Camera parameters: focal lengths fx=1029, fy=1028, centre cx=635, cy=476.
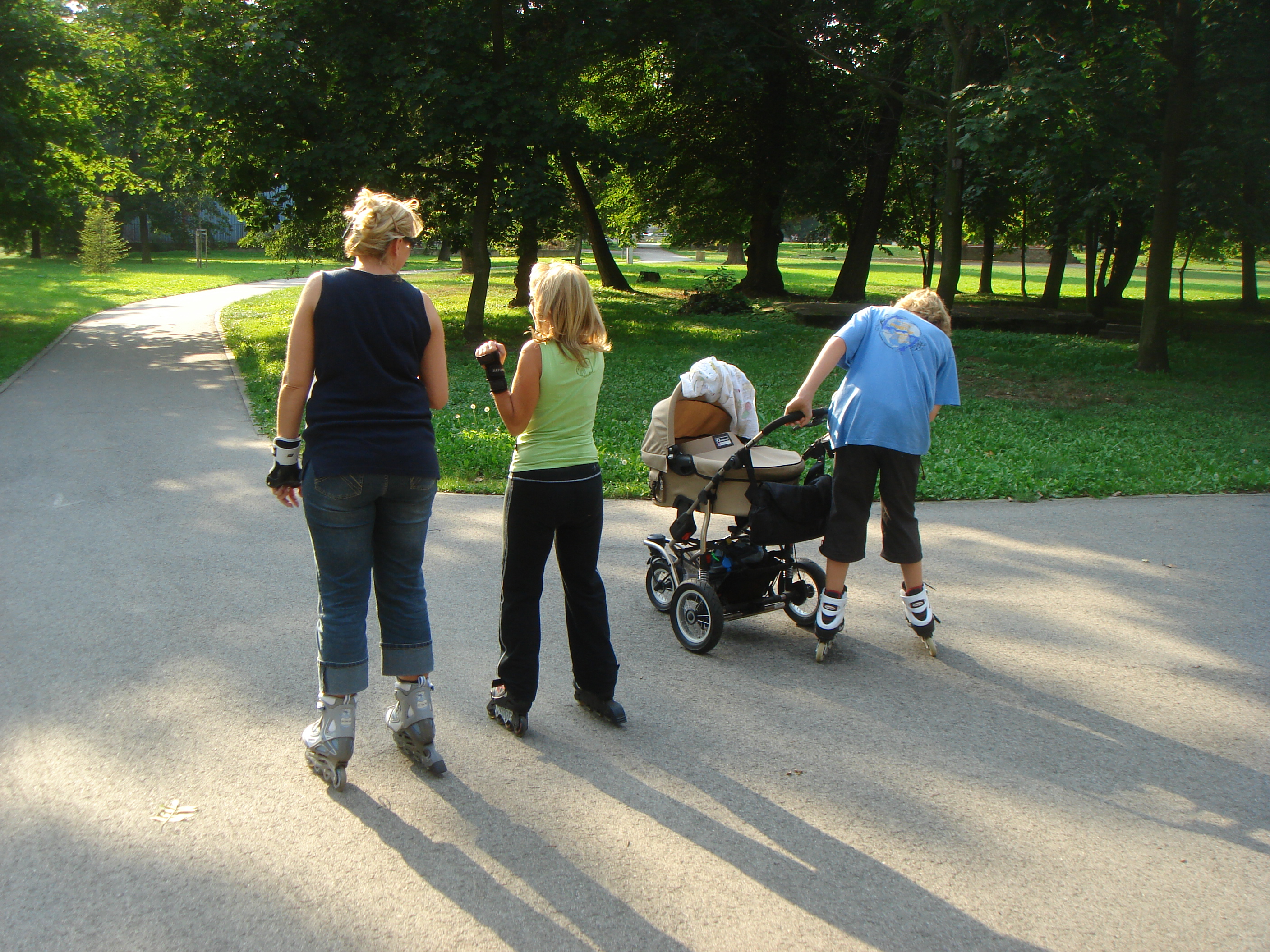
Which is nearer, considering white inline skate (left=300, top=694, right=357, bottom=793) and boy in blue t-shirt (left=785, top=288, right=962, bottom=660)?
white inline skate (left=300, top=694, right=357, bottom=793)

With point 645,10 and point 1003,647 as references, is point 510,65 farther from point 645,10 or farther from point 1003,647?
point 1003,647

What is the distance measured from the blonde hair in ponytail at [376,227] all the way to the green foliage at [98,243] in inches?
1604

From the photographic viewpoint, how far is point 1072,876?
3.23 metres

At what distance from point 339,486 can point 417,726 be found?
954 mm

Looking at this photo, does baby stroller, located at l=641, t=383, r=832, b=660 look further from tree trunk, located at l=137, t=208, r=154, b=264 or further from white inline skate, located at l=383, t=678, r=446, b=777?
tree trunk, located at l=137, t=208, r=154, b=264

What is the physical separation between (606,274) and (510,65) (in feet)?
51.4

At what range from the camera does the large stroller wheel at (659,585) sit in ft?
18.2

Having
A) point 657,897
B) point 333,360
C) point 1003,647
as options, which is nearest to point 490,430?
point 1003,647

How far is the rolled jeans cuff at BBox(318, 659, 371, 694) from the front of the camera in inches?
145

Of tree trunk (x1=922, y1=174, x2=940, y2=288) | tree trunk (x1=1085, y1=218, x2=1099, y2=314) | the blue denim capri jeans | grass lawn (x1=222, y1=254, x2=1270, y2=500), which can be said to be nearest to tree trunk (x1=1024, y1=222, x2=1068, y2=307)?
tree trunk (x1=1085, y1=218, x2=1099, y2=314)

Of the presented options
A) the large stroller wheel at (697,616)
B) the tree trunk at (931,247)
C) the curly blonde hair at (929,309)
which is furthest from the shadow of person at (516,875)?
the tree trunk at (931,247)

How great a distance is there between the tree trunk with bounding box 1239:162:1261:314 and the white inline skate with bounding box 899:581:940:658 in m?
13.5

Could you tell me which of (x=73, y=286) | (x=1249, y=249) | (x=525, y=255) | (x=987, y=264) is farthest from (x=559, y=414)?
(x=987, y=264)

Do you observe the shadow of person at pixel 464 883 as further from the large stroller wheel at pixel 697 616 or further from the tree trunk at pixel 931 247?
the tree trunk at pixel 931 247
